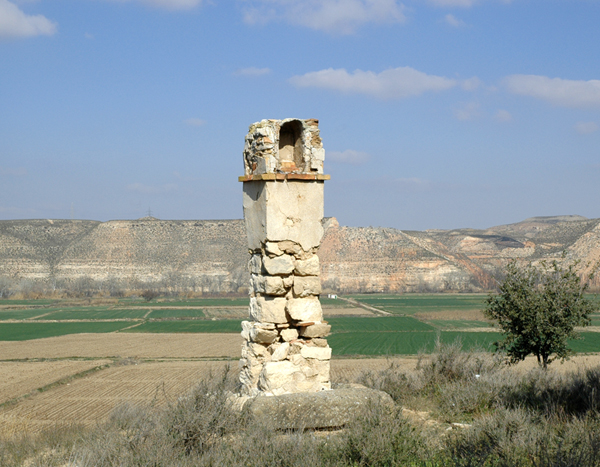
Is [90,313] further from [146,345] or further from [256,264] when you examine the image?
[256,264]

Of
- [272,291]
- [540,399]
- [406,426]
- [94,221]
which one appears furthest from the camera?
[94,221]

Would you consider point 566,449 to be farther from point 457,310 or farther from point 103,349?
Answer: point 457,310

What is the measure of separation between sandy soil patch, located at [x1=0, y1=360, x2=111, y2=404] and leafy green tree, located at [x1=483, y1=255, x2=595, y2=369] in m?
16.5

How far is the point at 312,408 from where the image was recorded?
25.6 feet

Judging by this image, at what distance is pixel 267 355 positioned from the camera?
895cm

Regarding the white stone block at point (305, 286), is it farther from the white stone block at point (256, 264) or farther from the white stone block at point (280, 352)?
the white stone block at point (280, 352)

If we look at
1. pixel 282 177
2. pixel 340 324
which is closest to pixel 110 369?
pixel 282 177

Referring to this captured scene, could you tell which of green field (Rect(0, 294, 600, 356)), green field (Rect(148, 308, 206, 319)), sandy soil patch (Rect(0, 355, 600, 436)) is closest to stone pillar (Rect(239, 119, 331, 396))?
sandy soil patch (Rect(0, 355, 600, 436))

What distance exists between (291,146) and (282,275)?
2.20m

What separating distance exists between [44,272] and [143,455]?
4139 inches

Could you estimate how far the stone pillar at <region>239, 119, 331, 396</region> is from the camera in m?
8.87

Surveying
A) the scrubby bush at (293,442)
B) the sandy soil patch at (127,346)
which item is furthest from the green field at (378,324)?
the scrubby bush at (293,442)

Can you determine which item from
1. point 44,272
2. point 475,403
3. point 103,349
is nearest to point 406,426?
point 475,403

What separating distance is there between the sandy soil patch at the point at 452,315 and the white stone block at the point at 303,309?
48233 mm
